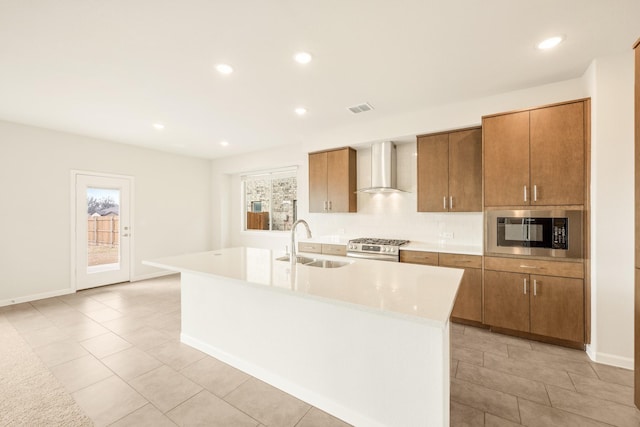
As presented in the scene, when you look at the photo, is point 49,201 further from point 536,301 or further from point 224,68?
point 536,301

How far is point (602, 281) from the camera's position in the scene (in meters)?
2.47

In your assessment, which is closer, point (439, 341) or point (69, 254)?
point (439, 341)

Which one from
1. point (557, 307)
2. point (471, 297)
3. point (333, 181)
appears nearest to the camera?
point (557, 307)

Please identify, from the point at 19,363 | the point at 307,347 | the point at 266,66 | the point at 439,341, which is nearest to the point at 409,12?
the point at 266,66

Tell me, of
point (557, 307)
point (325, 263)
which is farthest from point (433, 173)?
point (325, 263)

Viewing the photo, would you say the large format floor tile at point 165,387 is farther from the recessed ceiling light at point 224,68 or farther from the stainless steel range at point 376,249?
the recessed ceiling light at point 224,68

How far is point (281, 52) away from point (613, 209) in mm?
3236

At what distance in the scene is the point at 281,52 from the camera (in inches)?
92.6

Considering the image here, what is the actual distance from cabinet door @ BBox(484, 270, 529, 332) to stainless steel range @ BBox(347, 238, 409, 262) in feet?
3.47

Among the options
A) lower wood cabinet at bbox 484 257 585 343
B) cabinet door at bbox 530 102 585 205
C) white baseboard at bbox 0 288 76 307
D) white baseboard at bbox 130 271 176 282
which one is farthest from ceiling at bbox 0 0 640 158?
white baseboard at bbox 130 271 176 282

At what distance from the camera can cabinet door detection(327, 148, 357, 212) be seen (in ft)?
14.4

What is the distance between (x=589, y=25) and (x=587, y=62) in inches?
26.2

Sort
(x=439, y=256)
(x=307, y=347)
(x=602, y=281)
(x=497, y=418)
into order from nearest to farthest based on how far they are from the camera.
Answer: (x=497, y=418), (x=307, y=347), (x=602, y=281), (x=439, y=256)

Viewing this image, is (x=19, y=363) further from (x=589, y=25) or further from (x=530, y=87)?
(x=530, y=87)
